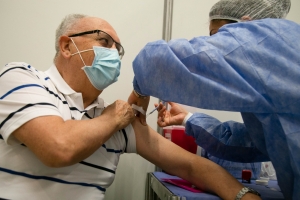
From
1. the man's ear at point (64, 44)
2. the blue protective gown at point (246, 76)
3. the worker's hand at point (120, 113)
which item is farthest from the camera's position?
the man's ear at point (64, 44)

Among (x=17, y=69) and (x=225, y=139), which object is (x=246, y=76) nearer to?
(x=225, y=139)

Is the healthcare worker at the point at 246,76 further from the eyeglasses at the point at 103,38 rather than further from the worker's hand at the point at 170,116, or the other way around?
the worker's hand at the point at 170,116

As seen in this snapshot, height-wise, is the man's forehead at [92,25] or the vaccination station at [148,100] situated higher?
the man's forehead at [92,25]

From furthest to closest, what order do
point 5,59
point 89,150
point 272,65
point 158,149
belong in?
point 5,59
point 158,149
point 89,150
point 272,65

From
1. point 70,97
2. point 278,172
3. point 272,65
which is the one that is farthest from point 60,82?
point 278,172

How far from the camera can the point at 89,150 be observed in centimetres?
89

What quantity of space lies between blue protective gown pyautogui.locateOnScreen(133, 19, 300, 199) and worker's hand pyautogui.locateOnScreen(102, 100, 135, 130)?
206 millimetres

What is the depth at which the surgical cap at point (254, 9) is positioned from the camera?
3.54 feet

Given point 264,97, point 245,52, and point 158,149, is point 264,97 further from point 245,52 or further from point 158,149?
point 158,149

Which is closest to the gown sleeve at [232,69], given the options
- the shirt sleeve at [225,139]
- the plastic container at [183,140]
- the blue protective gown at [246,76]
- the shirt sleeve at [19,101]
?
the blue protective gown at [246,76]

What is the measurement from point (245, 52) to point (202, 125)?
0.56 metres

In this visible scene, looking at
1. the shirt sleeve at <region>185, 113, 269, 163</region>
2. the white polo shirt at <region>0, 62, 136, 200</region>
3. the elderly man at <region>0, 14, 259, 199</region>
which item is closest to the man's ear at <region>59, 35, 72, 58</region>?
the elderly man at <region>0, 14, 259, 199</region>

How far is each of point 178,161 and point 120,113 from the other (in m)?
0.39

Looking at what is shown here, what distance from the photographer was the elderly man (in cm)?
83
